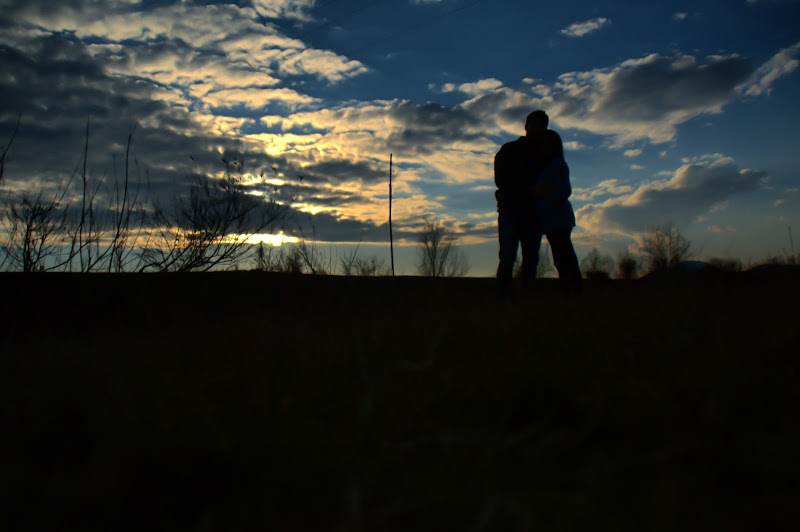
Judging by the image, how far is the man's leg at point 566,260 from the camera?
447 cm

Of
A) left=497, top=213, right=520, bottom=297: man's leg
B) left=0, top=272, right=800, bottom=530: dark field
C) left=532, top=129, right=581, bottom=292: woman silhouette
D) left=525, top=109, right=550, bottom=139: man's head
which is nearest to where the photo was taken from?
left=0, top=272, right=800, bottom=530: dark field

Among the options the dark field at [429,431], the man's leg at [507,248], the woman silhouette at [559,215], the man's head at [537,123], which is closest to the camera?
the dark field at [429,431]

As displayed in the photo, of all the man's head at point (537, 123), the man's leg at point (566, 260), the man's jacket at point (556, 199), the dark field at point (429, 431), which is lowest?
the dark field at point (429, 431)

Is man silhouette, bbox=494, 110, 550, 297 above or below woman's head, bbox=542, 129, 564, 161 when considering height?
below

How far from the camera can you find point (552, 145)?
183 inches

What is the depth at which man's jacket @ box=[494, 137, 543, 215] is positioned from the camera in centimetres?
473

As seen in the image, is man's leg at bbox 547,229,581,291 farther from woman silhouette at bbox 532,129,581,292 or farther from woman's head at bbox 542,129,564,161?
woman's head at bbox 542,129,564,161

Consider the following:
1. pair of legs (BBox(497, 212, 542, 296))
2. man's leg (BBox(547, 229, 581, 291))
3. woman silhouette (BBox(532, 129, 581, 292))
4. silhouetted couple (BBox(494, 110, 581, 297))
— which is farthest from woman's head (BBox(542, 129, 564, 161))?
man's leg (BBox(547, 229, 581, 291))

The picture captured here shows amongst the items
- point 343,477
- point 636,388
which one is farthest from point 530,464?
point 636,388

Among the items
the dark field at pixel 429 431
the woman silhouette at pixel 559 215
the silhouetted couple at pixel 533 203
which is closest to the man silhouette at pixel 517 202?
the silhouetted couple at pixel 533 203

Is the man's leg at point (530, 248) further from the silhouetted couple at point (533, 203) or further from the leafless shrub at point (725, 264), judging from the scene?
the leafless shrub at point (725, 264)

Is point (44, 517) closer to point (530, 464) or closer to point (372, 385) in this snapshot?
point (372, 385)

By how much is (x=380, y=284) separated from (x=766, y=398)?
980 centimetres

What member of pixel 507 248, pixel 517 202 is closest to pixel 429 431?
pixel 507 248
